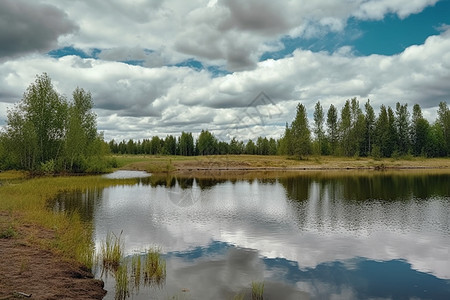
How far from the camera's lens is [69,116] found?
88000 millimetres

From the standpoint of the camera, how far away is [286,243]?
24672mm

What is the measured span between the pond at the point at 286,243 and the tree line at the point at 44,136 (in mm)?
41616

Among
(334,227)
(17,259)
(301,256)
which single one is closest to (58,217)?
(17,259)

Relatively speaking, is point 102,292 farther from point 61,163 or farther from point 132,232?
point 61,163

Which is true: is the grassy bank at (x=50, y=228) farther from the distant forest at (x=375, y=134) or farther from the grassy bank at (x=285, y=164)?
the distant forest at (x=375, y=134)

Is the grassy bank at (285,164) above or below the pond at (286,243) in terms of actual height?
above

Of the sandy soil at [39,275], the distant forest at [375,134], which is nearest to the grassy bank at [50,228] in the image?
the sandy soil at [39,275]

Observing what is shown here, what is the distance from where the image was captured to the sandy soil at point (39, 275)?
1289 centimetres

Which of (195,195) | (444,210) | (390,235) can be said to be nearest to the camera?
(390,235)

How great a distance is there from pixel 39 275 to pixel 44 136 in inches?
3016

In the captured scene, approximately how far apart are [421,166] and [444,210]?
107 m

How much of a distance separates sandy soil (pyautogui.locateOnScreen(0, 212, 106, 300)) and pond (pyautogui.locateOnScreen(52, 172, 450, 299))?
1278 millimetres

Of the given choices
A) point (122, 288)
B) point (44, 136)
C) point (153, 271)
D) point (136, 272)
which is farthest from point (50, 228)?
point (44, 136)

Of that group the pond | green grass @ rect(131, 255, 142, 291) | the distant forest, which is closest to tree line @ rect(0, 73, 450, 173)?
the distant forest
